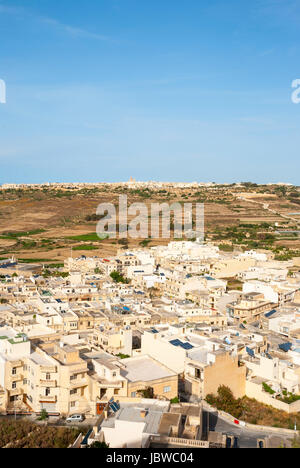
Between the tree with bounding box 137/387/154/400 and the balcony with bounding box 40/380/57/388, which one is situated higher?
the balcony with bounding box 40/380/57/388

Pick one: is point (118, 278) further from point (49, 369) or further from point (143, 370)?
point (49, 369)

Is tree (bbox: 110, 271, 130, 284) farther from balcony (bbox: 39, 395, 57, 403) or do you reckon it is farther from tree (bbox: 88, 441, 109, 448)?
tree (bbox: 88, 441, 109, 448)

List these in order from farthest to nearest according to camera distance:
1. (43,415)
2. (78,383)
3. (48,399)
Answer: (78,383), (48,399), (43,415)

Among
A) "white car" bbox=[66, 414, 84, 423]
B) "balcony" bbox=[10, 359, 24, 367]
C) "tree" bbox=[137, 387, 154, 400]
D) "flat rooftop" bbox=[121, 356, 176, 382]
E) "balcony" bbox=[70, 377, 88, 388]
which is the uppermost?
"balcony" bbox=[10, 359, 24, 367]

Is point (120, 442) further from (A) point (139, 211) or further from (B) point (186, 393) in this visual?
(A) point (139, 211)

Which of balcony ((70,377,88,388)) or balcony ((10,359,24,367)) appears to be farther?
balcony ((10,359,24,367))

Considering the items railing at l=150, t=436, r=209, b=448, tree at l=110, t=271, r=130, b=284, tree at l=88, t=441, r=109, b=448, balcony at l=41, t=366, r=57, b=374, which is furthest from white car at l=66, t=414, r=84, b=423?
tree at l=110, t=271, r=130, b=284

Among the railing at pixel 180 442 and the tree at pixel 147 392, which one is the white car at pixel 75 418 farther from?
the railing at pixel 180 442

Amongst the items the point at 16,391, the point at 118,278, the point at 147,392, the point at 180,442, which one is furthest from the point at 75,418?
the point at 118,278

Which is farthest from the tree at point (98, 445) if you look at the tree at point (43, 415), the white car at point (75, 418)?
the tree at point (43, 415)

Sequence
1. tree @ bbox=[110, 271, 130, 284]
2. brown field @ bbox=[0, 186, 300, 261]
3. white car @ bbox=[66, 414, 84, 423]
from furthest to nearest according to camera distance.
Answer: brown field @ bbox=[0, 186, 300, 261] < tree @ bbox=[110, 271, 130, 284] < white car @ bbox=[66, 414, 84, 423]

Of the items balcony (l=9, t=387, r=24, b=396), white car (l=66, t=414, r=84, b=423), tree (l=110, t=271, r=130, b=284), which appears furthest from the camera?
tree (l=110, t=271, r=130, b=284)
